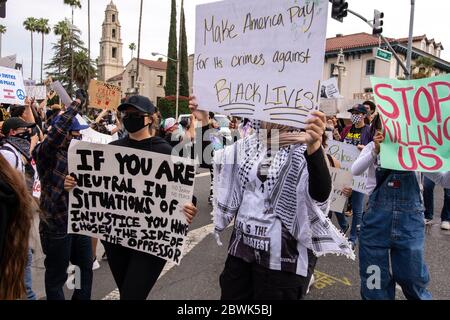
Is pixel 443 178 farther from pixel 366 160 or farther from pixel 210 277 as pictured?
pixel 210 277

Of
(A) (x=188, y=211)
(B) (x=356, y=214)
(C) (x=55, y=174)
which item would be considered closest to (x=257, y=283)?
(A) (x=188, y=211)

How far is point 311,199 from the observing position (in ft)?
7.32

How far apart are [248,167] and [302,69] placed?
660 millimetres

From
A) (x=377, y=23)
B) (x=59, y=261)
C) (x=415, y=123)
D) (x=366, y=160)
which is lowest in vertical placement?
(x=59, y=261)

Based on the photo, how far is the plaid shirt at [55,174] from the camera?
10.7ft

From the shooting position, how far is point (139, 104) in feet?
9.98

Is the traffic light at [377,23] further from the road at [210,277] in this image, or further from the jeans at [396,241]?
the jeans at [396,241]

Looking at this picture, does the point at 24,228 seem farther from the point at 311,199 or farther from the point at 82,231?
the point at 82,231

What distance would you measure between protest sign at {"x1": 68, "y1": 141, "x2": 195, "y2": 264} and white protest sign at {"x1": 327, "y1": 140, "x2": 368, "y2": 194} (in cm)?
324

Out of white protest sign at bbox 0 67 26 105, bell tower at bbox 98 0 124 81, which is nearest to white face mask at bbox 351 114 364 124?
white protest sign at bbox 0 67 26 105

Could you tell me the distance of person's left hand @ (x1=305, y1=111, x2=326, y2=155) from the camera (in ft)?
6.61

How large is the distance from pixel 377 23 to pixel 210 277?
1365 cm

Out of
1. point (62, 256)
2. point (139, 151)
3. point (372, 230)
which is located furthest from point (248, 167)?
point (62, 256)

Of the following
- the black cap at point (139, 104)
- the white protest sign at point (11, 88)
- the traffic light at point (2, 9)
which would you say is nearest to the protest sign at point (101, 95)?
the white protest sign at point (11, 88)
